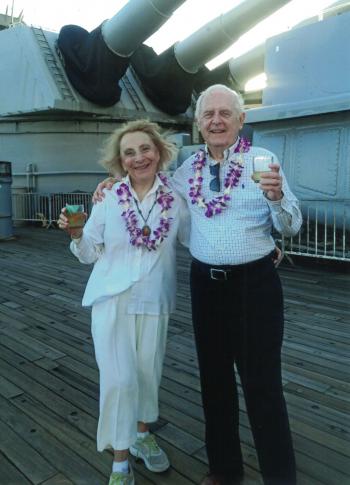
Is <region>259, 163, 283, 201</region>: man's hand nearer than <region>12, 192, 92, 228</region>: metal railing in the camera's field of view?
Yes

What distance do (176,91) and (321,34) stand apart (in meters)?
6.13

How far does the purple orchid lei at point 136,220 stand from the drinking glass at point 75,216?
19 cm

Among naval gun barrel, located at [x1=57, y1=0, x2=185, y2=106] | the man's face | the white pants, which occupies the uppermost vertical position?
naval gun barrel, located at [x1=57, y1=0, x2=185, y2=106]

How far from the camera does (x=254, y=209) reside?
6.05ft

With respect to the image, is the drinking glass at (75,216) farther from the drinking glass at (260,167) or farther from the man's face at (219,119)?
the drinking glass at (260,167)

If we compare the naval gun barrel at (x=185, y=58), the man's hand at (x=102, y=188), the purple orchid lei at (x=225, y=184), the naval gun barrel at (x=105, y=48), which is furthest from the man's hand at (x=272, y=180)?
the naval gun barrel at (x=185, y=58)

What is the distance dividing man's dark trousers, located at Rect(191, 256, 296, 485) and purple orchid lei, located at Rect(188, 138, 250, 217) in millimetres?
247

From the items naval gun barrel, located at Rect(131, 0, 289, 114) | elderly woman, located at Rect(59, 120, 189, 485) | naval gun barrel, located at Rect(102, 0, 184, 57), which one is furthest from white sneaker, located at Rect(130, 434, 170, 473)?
naval gun barrel, located at Rect(131, 0, 289, 114)

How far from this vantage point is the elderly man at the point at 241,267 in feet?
6.02

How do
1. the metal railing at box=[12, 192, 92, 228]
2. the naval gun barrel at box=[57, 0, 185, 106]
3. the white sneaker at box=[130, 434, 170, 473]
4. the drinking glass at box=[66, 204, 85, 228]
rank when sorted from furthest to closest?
the metal railing at box=[12, 192, 92, 228] → the naval gun barrel at box=[57, 0, 185, 106] → the white sneaker at box=[130, 434, 170, 473] → the drinking glass at box=[66, 204, 85, 228]

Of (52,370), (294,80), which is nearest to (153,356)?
(52,370)

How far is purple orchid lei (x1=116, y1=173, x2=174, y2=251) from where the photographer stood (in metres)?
2.03

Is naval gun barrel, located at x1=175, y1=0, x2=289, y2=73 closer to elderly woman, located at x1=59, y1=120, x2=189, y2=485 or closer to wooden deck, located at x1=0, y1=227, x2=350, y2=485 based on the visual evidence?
wooden deck, located at x1=0, y1=227, x2=350, y2=485

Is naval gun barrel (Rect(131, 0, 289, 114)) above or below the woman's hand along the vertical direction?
above
